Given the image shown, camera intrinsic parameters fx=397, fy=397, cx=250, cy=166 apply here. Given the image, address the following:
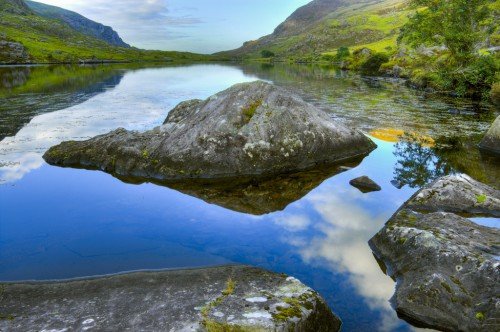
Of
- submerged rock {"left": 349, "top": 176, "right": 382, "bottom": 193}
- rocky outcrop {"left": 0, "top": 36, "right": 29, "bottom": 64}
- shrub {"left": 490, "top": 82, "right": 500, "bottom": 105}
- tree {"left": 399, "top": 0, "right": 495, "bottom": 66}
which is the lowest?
submerged rock {"left": 349, "top": 176, "right": 382, "bottom": 193}

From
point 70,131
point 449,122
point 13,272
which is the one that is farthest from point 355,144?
point 70,131

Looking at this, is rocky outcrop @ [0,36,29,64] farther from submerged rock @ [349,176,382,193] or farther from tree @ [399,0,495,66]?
submerged rock @ [349,176,382,193]

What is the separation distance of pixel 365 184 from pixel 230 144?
248 inches

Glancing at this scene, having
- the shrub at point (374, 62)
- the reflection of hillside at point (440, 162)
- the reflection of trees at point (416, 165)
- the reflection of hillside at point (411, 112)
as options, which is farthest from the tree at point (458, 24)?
the shrub at point (374, 62)

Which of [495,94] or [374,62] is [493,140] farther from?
[374,62]

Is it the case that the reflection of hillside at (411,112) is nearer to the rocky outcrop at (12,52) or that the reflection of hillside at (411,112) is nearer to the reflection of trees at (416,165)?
the reflection of trees at (416,165)

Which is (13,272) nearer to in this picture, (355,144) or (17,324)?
(17,324)

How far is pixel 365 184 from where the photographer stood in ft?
53.6

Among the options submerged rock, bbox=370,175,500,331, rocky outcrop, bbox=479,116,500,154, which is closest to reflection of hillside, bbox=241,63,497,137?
rocky outcrop, bbox=479,116,500,154

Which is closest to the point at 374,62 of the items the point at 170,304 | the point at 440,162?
the point at 440,162

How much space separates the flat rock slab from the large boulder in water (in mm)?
8654

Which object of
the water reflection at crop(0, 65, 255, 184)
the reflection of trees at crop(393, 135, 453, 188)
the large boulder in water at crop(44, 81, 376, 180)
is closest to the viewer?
the reflection of trees at crop(393, 135, 453, 188)

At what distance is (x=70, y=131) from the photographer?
27.7m

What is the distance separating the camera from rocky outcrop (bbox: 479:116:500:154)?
21.2 metres
